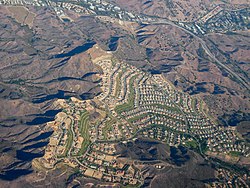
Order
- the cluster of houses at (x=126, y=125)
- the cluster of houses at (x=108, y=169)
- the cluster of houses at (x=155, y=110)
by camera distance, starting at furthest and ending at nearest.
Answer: the cluster of houses at (x=155, y=110) → the cluster of houses at (x=126, y=125) → the cluster of houses at (x=108, y=169)

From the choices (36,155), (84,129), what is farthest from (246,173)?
(36,155)

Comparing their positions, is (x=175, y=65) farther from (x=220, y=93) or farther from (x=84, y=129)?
(x=84, y=129)

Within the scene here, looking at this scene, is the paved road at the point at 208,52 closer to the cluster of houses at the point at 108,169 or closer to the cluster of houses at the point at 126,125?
the cluster of houses at the point at 126,125

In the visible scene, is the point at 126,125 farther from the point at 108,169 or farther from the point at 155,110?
the point at 108,169

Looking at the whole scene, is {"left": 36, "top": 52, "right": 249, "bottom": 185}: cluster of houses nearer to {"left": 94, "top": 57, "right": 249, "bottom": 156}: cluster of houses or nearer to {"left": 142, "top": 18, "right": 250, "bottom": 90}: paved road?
{"left": 94, "top": 57, "right": 249, "bottom": 156}: cluster of houses

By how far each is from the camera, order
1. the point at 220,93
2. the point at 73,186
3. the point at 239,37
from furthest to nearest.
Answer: the point at 239,37
the point at 220,93
the point at 73,186

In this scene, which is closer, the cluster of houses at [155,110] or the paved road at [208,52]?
the cluster of houses at [155,110]

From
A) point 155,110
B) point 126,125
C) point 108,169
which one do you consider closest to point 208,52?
point 155,110

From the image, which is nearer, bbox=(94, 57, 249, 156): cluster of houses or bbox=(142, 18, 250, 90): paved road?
bbox=(94, 57, 249, 156): cluster of houses

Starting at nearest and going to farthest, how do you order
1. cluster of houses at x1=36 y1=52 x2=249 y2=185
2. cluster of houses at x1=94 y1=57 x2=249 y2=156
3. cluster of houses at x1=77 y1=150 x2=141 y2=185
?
cluster of houses at x1=77 y1=150 x2=141 y2=185 → cluster of houses at x1=36 y1=52 x2=249 y2=185 → cluster of houses at x1=94 y1=57 x2=249 y2=156

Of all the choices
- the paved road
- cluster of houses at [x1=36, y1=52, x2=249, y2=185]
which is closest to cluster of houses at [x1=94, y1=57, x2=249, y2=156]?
cluster of houses at [x1=36, y1=52, x2=249, y2=185]

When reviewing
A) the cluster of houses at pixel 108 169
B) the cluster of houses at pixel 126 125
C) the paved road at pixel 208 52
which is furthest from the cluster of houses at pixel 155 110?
the paved road at pixel 208 52
